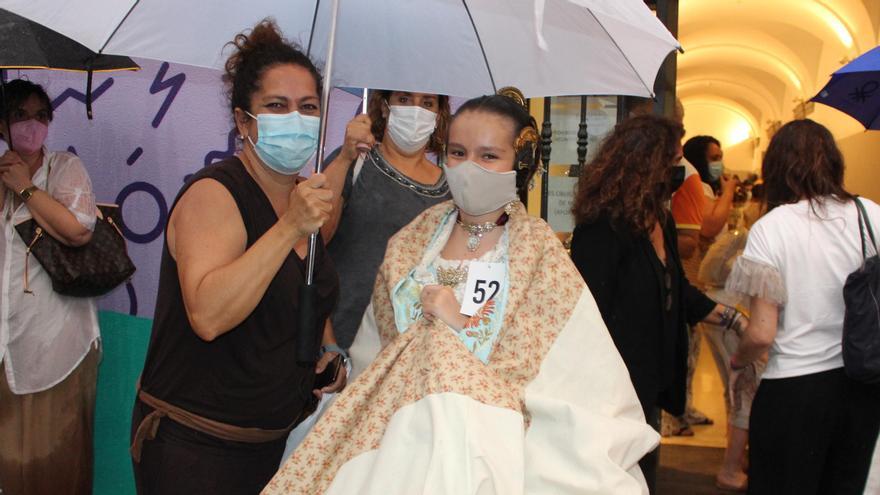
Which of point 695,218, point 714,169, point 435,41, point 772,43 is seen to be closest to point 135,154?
point 435,41

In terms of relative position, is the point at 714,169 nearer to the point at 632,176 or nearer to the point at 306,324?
the point at 632,176

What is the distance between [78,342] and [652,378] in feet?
7.50

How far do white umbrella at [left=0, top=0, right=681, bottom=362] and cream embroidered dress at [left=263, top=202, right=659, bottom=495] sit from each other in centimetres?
67

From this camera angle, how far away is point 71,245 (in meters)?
3.68

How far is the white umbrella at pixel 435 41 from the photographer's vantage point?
106 inches

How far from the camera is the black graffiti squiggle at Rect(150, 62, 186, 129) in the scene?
14.0 ft

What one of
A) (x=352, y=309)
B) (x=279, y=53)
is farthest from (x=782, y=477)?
(x=279, y=53)

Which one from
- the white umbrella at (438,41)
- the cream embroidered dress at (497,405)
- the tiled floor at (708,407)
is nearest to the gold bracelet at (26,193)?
the white umbrella at (438,41)

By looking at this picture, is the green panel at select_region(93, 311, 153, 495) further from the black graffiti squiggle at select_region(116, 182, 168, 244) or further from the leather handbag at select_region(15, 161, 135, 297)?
the leather handbag at select_region(15, 161, 135, 297)

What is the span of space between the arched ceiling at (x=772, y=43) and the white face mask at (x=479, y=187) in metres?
8.37

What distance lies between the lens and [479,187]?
91.8 inches

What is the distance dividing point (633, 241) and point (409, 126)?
3.01 ft

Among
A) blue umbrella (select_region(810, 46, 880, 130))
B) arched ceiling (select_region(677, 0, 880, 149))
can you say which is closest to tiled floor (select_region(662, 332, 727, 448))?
blue umbrella (select_region(810, 46, 880, 130))

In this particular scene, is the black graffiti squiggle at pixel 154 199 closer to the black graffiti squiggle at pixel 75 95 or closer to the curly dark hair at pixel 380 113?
the black graffiti squiggle at pixel 75 95
